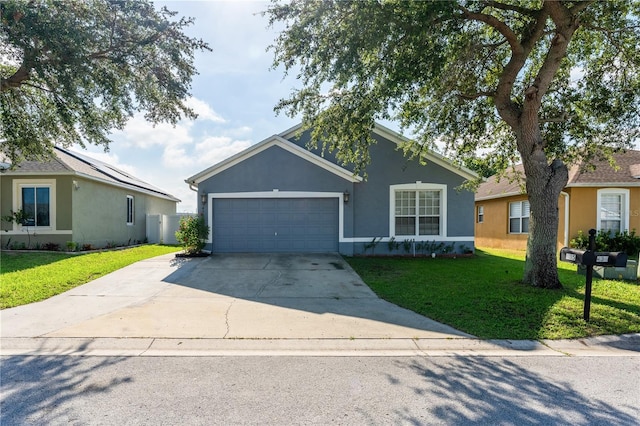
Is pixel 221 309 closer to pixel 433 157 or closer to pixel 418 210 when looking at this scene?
pixel 418 210

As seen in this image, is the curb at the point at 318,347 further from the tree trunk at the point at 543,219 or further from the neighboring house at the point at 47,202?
the neighboring house at the point at 47,202

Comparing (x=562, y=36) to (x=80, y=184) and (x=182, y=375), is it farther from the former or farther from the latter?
(x=80, y=184)

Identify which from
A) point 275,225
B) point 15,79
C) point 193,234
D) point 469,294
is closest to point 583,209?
point 469,294

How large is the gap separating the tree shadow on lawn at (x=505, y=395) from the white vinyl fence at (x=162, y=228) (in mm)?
17115

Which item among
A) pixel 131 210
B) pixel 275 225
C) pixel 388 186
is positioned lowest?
pixel 275 225

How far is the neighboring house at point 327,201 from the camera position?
1298 centimetres

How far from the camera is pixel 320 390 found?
3.66 meters

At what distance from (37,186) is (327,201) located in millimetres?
12059

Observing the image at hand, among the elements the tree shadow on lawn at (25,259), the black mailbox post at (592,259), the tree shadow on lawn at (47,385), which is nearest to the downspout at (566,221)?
the black mailbox post at (592,259)

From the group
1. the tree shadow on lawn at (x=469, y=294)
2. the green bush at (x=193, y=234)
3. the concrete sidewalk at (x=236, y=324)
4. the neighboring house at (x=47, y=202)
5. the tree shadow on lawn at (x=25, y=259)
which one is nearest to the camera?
the concrete sidewalk at (x=236, y=324)

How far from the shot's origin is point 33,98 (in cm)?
1052

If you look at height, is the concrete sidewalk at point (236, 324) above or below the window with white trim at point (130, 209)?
below

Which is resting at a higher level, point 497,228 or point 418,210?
point 418,210

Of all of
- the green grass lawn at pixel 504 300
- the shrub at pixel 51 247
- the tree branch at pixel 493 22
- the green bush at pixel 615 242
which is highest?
the tree branch at pixel 493 22
